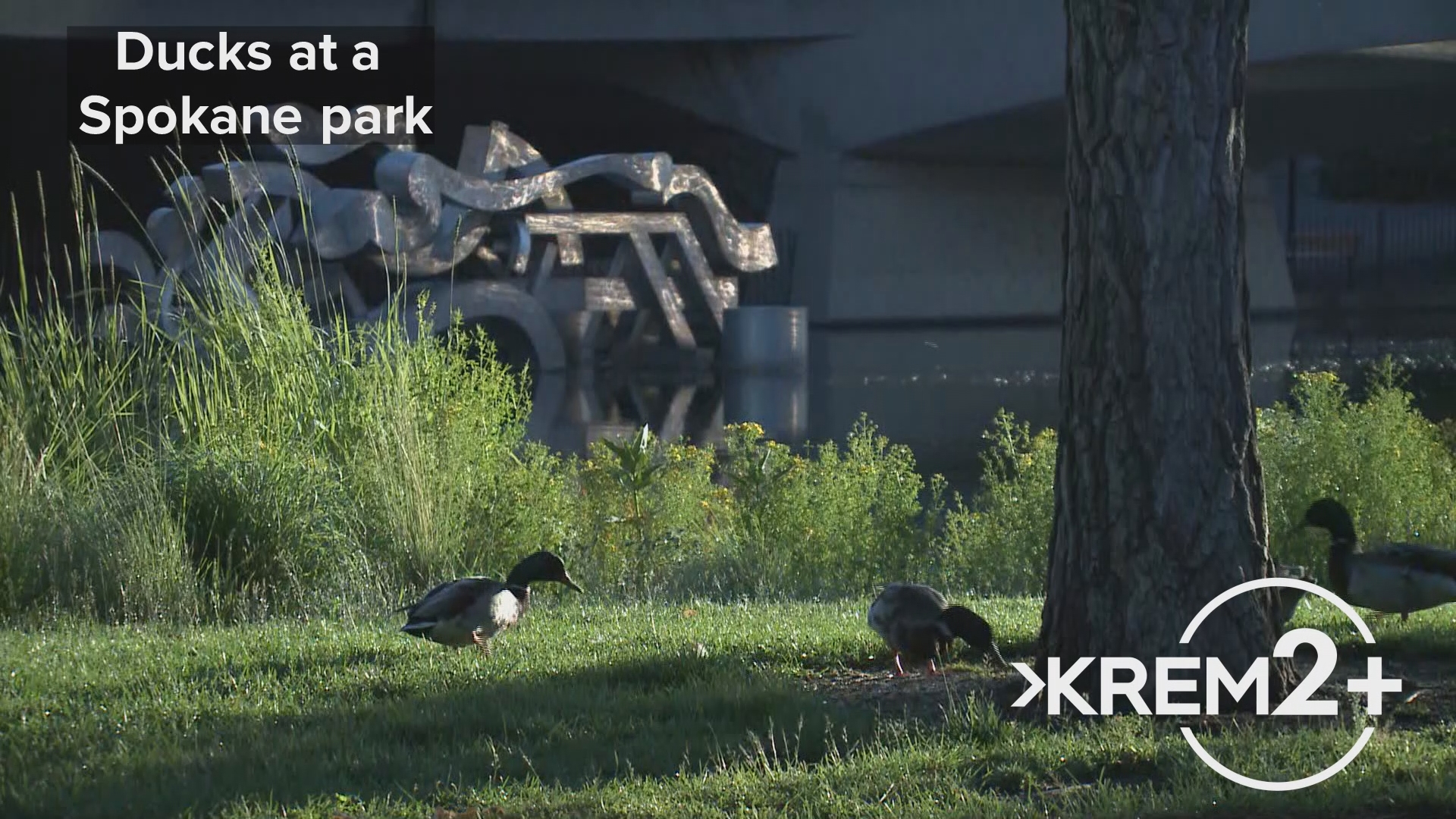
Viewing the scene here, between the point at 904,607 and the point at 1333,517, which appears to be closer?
the point at 904,607

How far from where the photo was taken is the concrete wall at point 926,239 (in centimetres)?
3562

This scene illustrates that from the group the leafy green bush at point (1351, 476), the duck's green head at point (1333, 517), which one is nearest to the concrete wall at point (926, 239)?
the leafy green bush at point (1351, 476)

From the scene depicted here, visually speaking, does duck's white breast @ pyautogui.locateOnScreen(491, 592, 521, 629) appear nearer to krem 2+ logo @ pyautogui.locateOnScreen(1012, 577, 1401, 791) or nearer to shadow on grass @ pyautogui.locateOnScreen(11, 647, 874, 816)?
shadow on grass @ pyautogui.locateOnScreen(11, 647, 874, 816)

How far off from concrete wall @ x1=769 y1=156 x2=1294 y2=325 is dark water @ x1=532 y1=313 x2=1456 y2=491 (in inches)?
51.1

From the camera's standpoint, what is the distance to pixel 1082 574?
209 inches

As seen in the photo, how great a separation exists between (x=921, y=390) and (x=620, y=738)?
1908 centimetres

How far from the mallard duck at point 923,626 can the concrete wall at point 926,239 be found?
29017 millimetres

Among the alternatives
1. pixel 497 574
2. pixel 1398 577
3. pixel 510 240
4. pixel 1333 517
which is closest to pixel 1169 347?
pixel 1398 577

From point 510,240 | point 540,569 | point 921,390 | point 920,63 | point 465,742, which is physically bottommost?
point 465,742

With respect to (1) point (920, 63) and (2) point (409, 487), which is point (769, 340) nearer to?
(1) point (920, 63)

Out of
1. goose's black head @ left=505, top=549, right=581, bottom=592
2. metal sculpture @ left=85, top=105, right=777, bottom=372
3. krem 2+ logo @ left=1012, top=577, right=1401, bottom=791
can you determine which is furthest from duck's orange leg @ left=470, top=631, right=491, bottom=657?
metal sculpture @ left=85, top=105, right=777, bottom=372

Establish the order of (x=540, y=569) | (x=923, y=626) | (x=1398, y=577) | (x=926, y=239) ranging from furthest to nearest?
(x=926, y=239)
(x=540, y=569)
(x=1398, y=577)
(x=923, y=626)

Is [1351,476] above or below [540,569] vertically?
above

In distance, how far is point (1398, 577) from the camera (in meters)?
6.36
